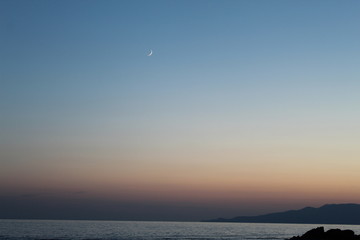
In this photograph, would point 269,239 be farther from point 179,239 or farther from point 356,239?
point 356,239

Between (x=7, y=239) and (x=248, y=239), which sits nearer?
(x=7, y=239)

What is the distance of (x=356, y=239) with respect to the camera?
94.6 metres

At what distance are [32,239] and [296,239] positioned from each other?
67645mm

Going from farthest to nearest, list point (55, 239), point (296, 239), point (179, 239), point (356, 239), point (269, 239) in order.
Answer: point (269, 239), point (179, 239), point (55, 239), point (296, 239), point (356, 239)

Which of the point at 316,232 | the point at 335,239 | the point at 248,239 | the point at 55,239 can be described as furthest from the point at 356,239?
the point at 55,239

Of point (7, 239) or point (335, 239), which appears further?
point (7, 239)

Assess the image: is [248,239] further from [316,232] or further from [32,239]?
[32,239]

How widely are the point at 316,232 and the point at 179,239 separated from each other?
4098 cm

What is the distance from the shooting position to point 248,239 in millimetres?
136500

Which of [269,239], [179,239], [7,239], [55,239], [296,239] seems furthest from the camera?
[269,239]

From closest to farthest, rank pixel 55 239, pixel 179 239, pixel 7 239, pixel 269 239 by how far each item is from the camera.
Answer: pixel 7 239 → pixel 55 239 → pixel 179 239 → pixel 269 239

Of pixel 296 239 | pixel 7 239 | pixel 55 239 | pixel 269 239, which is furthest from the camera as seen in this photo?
pixel 269 239

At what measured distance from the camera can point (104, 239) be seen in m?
125

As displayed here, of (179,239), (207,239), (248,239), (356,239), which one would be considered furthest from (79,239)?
(356,239)
